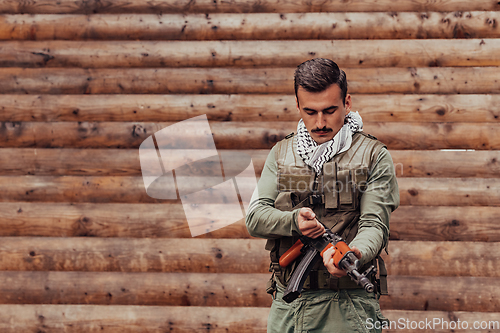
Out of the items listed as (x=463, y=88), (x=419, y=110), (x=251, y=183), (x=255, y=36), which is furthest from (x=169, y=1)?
(x=463, y=88)

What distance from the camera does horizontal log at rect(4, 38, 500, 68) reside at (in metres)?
3.70

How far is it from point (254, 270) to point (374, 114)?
177 cm

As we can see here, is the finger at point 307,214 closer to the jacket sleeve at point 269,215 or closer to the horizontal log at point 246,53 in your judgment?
the jacket sleeve at point 269,215

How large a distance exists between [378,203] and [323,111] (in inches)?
17.5

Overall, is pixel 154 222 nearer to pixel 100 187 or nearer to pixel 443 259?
pixel 100 187

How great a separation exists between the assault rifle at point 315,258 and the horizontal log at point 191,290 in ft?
5.95

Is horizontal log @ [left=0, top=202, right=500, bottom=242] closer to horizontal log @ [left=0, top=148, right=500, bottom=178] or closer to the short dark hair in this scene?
horizontal log @ [left=0, top=148, right=500, bottom=178]

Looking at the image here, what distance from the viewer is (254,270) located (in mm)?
3463

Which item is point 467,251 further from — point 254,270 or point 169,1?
point 169,1

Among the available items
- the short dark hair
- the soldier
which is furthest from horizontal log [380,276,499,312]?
the short dark hair

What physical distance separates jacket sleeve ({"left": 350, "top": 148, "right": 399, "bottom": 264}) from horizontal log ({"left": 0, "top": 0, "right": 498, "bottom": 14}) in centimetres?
255

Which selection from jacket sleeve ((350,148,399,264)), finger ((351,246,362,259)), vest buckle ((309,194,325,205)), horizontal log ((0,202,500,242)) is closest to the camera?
finger ((351,246,362,259))

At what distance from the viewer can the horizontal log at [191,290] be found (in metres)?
3.31

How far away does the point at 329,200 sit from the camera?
169 centimetres
